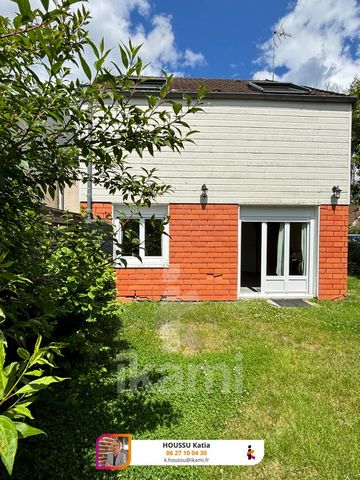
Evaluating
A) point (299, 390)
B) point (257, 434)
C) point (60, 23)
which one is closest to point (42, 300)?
point (60, 23)

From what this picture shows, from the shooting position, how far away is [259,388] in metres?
3.88

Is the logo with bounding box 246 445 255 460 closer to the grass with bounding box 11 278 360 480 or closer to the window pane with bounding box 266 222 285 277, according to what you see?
the grass with bounding box 11 278 360 480

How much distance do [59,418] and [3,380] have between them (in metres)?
2.87

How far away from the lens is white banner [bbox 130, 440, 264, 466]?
2678mm

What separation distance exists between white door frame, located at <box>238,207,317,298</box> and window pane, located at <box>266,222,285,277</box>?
0.12 m

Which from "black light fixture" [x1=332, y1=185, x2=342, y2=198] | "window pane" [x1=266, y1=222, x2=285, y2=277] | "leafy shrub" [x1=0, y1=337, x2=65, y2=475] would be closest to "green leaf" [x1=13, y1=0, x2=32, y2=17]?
"leafy shrub" [x1=0, y1=337, x2=65, y2=475]

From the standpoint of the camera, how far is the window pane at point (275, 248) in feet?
30.0

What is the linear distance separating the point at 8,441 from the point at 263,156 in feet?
29.0

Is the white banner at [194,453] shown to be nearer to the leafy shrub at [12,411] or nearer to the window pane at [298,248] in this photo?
the leafy shrub at [12,411]

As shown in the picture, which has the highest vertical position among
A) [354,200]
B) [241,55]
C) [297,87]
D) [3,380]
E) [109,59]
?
[241,55]

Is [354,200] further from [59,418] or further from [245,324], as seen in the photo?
[59,418]

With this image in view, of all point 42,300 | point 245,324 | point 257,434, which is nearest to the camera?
point 42,300

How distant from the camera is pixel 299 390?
3836mm

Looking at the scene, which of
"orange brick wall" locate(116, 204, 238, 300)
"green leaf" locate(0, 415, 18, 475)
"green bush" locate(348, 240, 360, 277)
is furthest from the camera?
"green bush" locate(348, 240, 360, 277)
